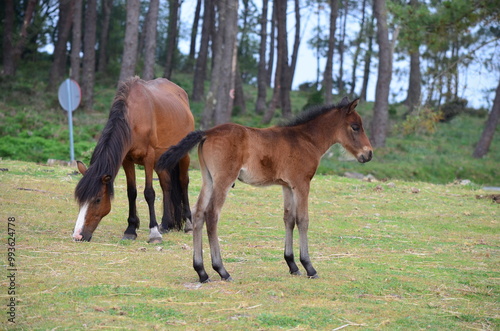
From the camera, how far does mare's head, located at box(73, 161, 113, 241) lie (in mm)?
8414

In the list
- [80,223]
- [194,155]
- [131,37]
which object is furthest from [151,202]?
[131,37]

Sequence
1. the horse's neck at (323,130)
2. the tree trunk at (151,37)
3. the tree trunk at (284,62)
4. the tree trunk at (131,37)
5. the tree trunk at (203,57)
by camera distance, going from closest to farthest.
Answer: the horse's neck at (323,130)
the tree trunk at (131,37)
the tree trunk at (151,37)
the tree trunk at (284,62)
the tree trunk at (203,57)

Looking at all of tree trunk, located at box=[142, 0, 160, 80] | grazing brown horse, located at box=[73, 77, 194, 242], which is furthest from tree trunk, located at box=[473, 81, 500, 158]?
grazing brown horse, located at box=[73, 77, 194, 242]

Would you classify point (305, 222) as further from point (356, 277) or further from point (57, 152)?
point (57, 152)

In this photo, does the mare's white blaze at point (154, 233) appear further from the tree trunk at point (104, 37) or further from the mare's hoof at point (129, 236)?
the tree trunk at point (104, 37)

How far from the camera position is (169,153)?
647 centimetres

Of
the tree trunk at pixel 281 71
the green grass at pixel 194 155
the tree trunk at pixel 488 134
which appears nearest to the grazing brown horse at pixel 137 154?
the green grass at pixel 194 155

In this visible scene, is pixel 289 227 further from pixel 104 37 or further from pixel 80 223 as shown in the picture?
pixel 104 37

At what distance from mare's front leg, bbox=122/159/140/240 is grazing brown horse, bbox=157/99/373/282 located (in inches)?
115

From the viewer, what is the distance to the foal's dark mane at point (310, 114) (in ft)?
25.6

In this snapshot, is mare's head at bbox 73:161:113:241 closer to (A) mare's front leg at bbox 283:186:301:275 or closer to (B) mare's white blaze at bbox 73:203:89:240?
(B) mare's white blaze at bbox 73:203:89:240

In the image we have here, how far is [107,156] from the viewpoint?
8539 mm

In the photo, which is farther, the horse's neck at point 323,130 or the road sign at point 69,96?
the road sign at point 69,96

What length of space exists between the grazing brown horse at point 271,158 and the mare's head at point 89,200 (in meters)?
2.29
